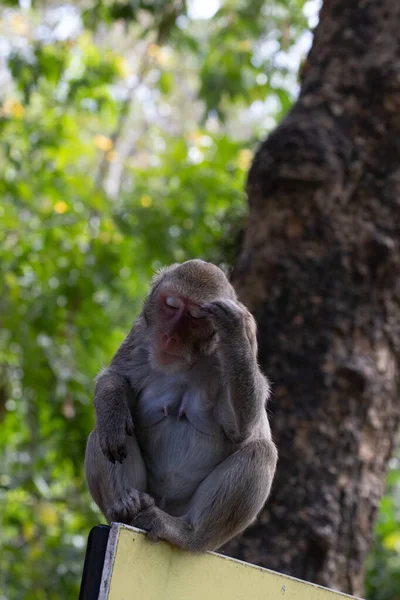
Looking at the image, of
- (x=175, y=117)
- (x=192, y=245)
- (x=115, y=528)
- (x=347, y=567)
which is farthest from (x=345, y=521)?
(x=175, y=117)

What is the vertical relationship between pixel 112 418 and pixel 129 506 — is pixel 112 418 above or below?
above

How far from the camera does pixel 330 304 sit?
4.67 metres

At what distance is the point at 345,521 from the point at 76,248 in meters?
3.31

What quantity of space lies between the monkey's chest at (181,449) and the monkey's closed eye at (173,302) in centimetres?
43

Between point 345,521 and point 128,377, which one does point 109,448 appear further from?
point 345,521

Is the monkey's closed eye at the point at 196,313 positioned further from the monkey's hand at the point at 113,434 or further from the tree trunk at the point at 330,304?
the tree trunk at the point at 330,304

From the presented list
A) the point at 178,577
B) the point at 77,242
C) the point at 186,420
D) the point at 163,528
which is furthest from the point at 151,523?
the point at 77,242

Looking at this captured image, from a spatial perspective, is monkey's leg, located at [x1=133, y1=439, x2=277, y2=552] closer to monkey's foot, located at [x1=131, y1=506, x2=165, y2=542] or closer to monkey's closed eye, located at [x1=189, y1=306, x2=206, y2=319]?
monkey's foot, located at [x1=131, y1=506, x2=165, y2=542]

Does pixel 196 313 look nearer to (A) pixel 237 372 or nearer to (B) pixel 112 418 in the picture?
(A) pixel 237 372

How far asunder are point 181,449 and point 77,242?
4083 millimetres

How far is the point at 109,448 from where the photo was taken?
2729 mm

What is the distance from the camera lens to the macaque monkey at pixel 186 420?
2.69 meters

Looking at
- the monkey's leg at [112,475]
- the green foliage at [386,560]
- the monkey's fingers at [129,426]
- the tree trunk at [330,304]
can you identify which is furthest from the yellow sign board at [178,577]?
the green foliage at [386,560]

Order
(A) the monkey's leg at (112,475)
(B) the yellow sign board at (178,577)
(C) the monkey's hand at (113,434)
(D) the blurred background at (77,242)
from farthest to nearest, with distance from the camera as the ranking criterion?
(D) the blurred background at (77,242) → (A) the monkey's leg at (112,475) → (C) the monkey's hand at (113,434) → (B) the yellow sign board at (178,577)
